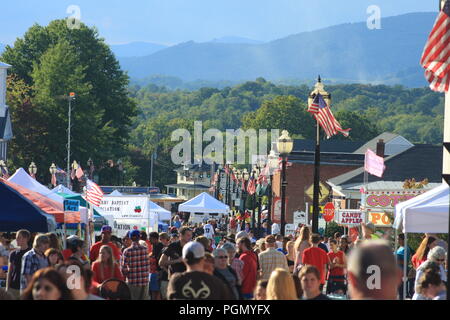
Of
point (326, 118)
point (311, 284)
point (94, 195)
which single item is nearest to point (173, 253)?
point (311, 284)

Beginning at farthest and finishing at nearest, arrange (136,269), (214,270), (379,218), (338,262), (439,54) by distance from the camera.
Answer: (379,218)
(338,262)
(136,269)
(439,54)
(214,270)

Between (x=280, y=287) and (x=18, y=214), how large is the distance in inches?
359

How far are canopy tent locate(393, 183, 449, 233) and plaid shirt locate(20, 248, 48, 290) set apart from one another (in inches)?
230

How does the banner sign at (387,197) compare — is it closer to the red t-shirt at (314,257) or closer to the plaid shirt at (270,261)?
the red t-shirt at (314,257)

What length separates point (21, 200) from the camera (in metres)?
17.6

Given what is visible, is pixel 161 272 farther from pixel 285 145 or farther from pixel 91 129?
pixel 91 129

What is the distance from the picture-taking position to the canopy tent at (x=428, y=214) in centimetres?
1628

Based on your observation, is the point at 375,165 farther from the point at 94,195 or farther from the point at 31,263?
the point at 31,263

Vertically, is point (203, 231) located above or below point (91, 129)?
below

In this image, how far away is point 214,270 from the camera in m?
12.3

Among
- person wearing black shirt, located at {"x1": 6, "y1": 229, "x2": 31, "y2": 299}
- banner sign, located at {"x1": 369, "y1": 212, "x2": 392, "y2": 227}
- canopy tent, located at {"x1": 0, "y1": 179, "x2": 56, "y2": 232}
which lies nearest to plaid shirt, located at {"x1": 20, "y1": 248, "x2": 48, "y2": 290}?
person wearing black shirt, located at {"x1": 6, "y1": 229, "x2": 31, "y2": 299}

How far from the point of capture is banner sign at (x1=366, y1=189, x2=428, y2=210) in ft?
88.1

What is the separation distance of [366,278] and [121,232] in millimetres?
28902
